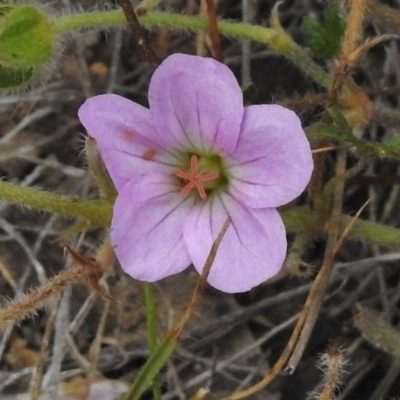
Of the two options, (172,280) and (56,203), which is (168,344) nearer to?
(56,203)

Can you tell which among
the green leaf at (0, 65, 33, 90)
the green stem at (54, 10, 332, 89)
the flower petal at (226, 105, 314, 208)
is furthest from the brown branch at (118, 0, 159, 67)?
the flower petal at (226, 105, 314, 208)

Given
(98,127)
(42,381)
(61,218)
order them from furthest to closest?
(61,218)
(42,381)
(98,127)

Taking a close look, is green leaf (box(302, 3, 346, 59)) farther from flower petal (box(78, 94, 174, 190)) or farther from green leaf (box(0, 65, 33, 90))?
green leaf (box(0, 65, 33, 90))

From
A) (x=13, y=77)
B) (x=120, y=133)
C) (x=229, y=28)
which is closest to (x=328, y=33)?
(x=229, y=28)

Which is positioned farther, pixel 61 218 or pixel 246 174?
pixel 61 218

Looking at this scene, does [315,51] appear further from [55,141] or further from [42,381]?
[42,381]

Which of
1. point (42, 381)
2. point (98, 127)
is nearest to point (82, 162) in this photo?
point (42, 381)

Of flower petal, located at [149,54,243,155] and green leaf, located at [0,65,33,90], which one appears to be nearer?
flower petal, located at [149,54,243,155]
